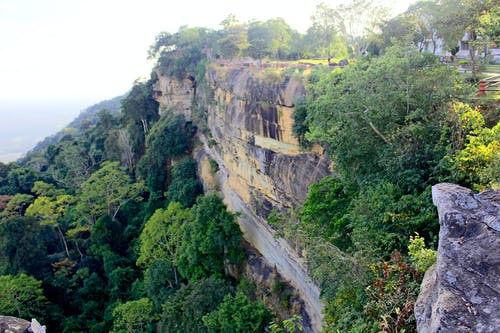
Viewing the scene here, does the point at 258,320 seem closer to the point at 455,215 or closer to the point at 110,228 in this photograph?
the point at 455,215

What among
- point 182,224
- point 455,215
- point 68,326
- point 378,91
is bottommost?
point 68,326

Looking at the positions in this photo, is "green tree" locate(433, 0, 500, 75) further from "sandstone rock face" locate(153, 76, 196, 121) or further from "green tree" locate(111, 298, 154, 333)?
"sandstone rock face" locate(153, 76, 196, 121)

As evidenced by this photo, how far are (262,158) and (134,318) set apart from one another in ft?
33.8

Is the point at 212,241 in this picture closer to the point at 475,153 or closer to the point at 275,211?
the point at 275,211

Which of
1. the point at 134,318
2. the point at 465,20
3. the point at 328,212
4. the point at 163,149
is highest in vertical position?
the point at 465,20

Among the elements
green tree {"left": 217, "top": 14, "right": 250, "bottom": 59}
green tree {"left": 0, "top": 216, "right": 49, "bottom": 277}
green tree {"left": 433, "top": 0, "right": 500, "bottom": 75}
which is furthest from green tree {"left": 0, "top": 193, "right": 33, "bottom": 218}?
green tree {"left": 433, "top": 0, "right": 500, "bottom": 75}

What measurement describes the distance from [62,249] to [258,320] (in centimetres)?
1891

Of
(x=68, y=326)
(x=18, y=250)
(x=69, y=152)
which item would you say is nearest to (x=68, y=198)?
(x=18, y=250)

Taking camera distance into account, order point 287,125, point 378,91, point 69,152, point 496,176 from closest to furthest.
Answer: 1. point 496,176
2. point 378,91
3. point 287,125
4. point 69,152

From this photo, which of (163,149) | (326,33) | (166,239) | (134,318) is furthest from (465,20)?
(163,149)

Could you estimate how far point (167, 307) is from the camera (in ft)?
53.9

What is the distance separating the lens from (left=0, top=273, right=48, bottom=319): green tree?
20.0 meters

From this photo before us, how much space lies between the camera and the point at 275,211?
1675cm

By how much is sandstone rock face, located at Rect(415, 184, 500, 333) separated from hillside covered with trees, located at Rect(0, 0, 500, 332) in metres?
0.99
